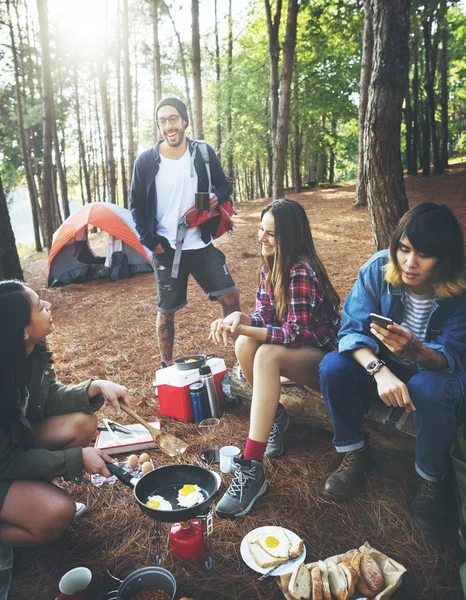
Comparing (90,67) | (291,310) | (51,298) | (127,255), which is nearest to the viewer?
(291,310)

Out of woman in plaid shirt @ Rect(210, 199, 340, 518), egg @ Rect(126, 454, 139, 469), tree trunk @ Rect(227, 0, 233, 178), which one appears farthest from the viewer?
tree trunk @ Rect(227, 0, 233, 178)

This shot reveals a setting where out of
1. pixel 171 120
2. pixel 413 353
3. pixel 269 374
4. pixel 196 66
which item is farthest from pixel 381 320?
pixel 196 66

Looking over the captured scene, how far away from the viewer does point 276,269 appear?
2.61m

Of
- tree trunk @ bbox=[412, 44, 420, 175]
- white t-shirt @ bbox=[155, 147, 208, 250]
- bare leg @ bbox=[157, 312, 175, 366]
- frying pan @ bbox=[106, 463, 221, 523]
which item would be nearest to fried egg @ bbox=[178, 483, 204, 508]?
frying pan @ bbox=[106, 463, 221, 523]

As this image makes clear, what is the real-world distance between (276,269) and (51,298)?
20.0ft

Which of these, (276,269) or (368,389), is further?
(276,269)

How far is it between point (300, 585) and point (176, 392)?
1742 millimetres

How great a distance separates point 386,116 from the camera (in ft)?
11.7

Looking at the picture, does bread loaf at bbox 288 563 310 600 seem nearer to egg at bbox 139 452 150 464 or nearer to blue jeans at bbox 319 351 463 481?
blue jeans at bbox 319 351 463 481

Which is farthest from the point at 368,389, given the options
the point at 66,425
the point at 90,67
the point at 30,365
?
the point at 90,67

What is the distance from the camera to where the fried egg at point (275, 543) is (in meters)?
1.87

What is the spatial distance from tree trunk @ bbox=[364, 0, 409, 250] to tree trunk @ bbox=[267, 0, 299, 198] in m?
6.47

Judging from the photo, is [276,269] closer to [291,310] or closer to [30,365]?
[291,310]

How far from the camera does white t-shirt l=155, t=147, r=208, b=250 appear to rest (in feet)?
11.8
